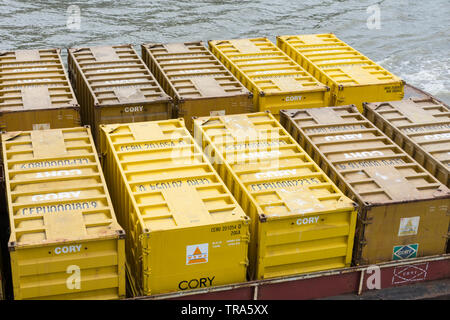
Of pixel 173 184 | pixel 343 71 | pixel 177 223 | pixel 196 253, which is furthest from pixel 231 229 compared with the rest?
pixel 343 71

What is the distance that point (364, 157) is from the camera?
13.9 metres

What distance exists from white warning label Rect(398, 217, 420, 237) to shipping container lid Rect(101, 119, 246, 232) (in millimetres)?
3377

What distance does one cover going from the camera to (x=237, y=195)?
1279cm

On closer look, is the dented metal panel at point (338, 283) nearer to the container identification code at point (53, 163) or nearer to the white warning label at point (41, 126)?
the container identification code at point (53, 163)

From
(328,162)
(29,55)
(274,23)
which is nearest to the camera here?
(328,162)

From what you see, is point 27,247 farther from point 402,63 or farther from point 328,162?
point 402,63

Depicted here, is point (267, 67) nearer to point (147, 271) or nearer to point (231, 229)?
point (231, 229)

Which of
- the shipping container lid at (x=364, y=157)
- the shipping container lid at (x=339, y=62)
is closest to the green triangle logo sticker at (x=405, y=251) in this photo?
the shipping container lid at (x=364, y=157)

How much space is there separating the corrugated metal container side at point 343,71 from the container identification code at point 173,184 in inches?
260

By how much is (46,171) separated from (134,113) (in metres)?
3.70

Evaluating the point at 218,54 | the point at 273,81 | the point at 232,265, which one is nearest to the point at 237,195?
the point at 232,265

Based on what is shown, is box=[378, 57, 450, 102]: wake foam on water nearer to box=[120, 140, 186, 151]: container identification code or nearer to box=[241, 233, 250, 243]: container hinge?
box=[120, 140, 186, 151]: container identification code

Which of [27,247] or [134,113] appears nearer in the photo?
[27,247]

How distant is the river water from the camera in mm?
→ 33656
